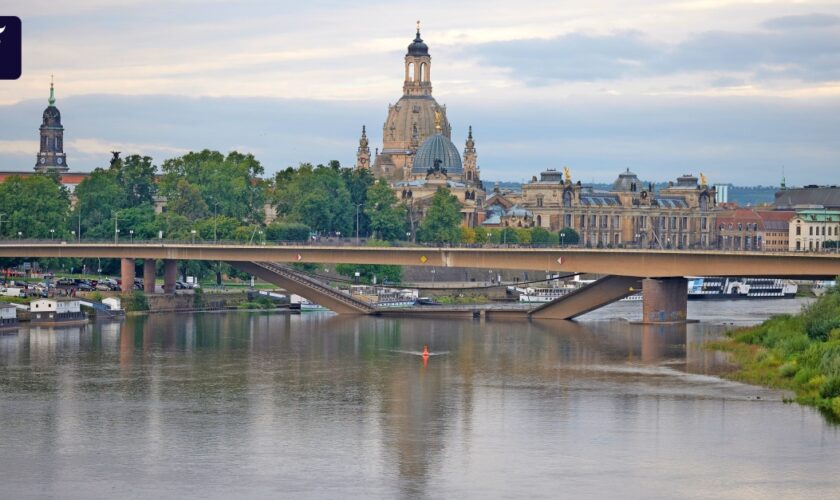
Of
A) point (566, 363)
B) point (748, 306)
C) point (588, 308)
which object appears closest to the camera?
point (566, 363)

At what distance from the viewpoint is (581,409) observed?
3002 inches

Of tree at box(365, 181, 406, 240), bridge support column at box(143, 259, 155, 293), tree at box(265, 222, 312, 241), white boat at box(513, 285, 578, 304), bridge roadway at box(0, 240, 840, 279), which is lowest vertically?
white boat at box(513, 285, 578, 304)

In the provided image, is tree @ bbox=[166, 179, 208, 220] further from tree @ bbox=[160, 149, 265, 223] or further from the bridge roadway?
the bridge roadway

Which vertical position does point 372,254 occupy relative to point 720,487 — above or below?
above

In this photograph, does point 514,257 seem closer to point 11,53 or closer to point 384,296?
point 384,296

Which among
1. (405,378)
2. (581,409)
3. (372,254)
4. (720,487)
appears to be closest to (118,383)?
(405,378)

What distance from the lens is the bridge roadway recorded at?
115 meters

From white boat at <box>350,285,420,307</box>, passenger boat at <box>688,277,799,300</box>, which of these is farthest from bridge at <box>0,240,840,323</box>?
passenger boat at <box>688,277,799,300</box>

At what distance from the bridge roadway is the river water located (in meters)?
10.4

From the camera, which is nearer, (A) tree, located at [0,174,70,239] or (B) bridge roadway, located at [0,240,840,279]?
(B) bridge roadway, located at [0,240,840,279]

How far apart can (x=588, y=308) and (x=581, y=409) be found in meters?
→ 54.6

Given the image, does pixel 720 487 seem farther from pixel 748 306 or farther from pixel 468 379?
pixel 748 306

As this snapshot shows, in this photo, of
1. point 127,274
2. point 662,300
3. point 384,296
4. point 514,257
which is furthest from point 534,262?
point 127,274

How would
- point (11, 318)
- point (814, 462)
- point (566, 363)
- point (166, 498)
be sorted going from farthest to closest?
point (11, 318) < point (566, 363) < point (814, 462) < point (166, 498)
